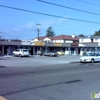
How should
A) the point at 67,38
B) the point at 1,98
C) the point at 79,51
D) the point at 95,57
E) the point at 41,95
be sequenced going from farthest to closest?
the point at 67,38
the point at 79,51
the point at 95,57
the point at 41,95
the point at 1,98

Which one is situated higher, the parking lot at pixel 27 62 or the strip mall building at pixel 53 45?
the strip mall building at pixel 53 45

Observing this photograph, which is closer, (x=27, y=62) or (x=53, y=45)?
(x=27, y=62)

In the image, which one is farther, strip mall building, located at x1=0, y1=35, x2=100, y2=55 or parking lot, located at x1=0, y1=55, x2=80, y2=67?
strip mall building, located at x1=0, y1=35, x2=100, y2=55

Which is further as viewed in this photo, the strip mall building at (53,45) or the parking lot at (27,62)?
the strip mall building at (53,45)

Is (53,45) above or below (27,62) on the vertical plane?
above

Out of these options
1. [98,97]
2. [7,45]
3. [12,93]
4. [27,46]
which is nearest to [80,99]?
[98,97]

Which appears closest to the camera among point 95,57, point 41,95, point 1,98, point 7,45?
point 1,98

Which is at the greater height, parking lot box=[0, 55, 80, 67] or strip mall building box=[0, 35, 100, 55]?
strip mall building box=[0, 35, 100, 55]

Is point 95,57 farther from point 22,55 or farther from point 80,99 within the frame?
point 80,99

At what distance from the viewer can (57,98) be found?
7.72m

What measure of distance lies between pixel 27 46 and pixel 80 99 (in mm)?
53755

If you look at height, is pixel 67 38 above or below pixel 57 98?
above

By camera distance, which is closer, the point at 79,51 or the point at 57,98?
the point at 57,98

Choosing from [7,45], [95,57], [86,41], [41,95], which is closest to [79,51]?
[86,41]
